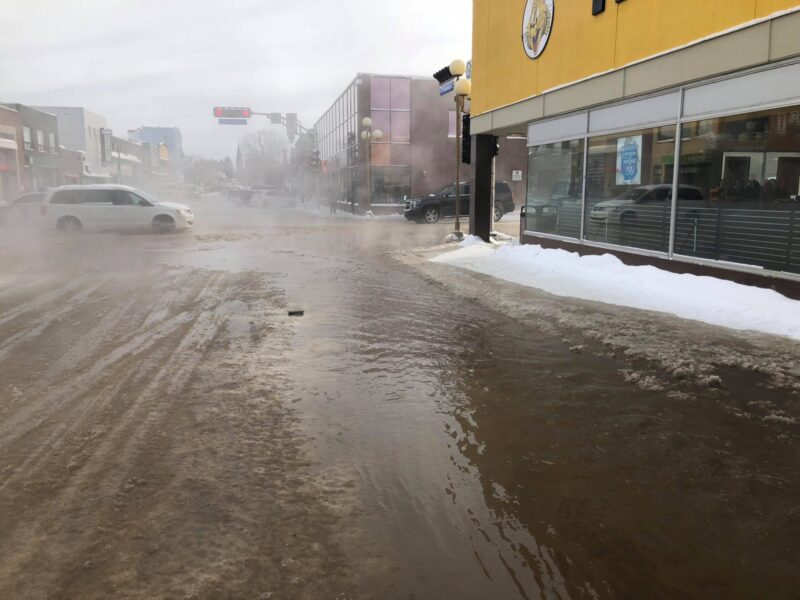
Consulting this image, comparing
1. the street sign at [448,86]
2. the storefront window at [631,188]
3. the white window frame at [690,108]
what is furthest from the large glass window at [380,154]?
the storefront window at [631,188]

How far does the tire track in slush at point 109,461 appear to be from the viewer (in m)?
2.81

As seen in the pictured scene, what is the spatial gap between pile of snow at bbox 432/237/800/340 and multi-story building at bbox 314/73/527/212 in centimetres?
2416

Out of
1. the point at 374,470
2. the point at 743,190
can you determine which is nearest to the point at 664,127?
the point at 743,190

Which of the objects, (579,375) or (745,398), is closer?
(745,398)

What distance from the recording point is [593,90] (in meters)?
11.6

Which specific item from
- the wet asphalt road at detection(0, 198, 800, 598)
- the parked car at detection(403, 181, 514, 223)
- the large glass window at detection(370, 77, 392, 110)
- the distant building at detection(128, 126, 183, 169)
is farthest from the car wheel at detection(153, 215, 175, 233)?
the distant building at detection(128, 126, 183, 169)

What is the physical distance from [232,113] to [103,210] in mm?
35289

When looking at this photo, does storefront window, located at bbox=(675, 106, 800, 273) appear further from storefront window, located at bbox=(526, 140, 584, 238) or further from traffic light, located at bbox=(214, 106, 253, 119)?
traffic light, located at bbox=(214, 106, 253, 119)

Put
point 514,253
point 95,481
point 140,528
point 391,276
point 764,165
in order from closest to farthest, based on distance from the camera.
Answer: point 140,528 → point 95,481 → point 764,165 → point 391,276 → point 514,253

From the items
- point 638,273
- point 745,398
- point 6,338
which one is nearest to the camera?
point 745,398

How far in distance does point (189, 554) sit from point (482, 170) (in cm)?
1554

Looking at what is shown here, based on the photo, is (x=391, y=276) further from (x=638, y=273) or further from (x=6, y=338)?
(x=6, y=338)

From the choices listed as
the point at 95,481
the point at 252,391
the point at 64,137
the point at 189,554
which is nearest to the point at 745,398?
the point at 252,391

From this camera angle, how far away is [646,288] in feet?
29.8
